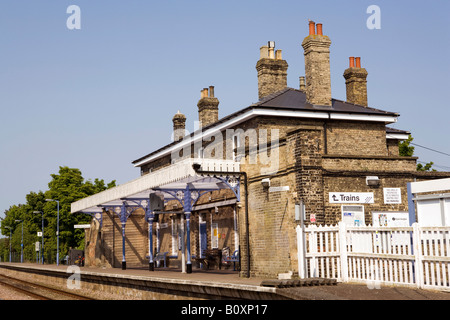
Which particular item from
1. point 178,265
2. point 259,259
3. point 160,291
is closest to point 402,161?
point 259,259

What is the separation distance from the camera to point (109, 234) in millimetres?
35406

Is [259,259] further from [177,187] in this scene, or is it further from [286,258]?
[177,187]

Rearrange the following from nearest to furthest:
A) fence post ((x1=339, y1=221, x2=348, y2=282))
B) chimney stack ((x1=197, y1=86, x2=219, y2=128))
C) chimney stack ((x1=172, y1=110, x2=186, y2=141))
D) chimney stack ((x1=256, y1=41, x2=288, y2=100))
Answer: fence post ((x1=339, y1=221, x2=348, y2=282)), chimney stack ((x1=256, y1=41, x2=288, y2=100)), chimney stack ((x1=197, y1=86, x2=219, y2=128)), chimney stack ((x1=172, y1=110, x2=186, y2=141))

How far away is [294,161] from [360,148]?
865cm

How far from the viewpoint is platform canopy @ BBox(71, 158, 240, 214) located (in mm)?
20062

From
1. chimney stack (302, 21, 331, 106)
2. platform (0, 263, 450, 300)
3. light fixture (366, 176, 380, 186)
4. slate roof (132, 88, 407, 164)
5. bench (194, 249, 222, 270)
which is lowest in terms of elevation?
platform (0, 263, 450, 300)

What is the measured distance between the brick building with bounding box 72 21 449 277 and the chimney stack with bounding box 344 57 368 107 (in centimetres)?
5

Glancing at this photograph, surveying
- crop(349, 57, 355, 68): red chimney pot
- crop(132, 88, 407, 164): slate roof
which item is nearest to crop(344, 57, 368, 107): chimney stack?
crop(349, 57, 355, 68): red chimney pot

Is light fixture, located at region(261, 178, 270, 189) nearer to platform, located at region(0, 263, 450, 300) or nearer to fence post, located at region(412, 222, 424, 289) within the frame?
platform, located at region(0, 263, 450, 300)

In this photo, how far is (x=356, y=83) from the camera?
1132 inches

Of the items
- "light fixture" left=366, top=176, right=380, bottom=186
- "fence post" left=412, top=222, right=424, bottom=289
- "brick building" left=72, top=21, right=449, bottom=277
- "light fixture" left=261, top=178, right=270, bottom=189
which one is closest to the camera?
"fence post" left=412, top=222, right=424, bottom=289

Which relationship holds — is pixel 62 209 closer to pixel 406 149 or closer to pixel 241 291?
pixel 406 149

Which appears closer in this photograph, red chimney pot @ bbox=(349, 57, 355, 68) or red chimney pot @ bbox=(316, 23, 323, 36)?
red chimney pot @ bbox=(316, 23, 323, 36)

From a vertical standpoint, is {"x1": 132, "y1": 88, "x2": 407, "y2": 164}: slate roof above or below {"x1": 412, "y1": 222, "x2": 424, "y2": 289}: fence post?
above
